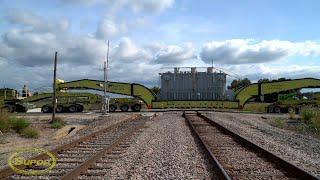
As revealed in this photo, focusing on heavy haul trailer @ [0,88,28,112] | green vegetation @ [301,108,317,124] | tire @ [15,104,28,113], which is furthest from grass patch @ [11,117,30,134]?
tire @ [15,104,28,113]

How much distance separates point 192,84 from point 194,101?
30.9 feet

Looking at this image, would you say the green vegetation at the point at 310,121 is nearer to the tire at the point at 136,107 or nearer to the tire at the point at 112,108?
the tire at the point at 136,107

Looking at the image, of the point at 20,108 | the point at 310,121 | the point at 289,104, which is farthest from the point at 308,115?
the point at 20,108

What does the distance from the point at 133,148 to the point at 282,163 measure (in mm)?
5064

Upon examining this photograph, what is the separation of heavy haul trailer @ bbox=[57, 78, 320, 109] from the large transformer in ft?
26.3

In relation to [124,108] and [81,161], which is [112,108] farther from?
[81,161]

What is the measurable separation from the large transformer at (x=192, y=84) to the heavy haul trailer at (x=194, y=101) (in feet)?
26.3

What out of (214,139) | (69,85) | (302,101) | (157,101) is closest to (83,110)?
(69,85)

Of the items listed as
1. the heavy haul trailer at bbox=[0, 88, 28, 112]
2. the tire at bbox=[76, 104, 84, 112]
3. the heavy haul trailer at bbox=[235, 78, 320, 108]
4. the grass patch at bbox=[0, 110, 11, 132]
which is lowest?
the grass patch at bbox=[0, 110, 11, 132]

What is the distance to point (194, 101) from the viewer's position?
56000 mm

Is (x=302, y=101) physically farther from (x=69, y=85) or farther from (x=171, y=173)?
(x=171, y=173)

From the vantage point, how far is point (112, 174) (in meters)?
8.90

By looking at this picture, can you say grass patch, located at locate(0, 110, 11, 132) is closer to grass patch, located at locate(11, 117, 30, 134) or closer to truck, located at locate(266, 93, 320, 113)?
grass patch, located at locate(11, 117, 30, 134)

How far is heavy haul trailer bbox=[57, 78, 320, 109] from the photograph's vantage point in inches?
2057
